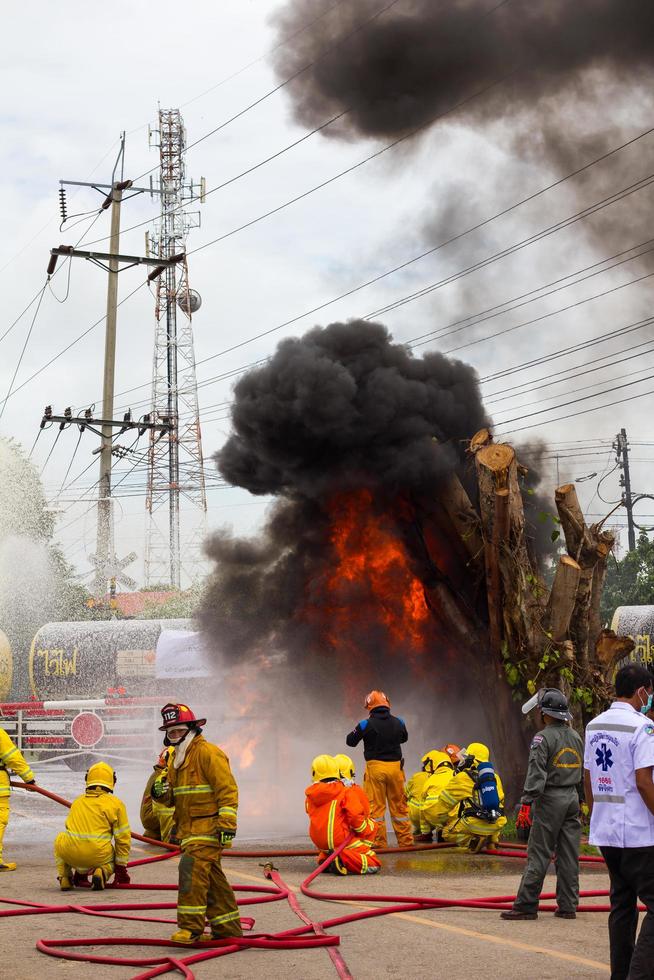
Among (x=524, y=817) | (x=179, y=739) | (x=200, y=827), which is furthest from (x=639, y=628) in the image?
(x=200, y=827)

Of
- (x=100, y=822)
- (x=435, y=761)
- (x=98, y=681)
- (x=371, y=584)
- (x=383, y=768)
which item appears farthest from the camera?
(x=98, y=681)

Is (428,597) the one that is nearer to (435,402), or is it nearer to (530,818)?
(435,402)

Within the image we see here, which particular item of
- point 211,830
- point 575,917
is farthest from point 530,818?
point 211,830

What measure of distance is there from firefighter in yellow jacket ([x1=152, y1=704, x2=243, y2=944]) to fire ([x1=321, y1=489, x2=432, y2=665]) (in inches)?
294

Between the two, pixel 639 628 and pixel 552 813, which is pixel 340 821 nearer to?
pixel 552 813

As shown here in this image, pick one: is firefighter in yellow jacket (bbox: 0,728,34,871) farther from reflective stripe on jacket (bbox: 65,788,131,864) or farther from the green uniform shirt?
the green uniform shirt

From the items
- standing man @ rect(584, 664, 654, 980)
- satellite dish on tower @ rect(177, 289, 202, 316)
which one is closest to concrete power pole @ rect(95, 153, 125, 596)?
satellite dish on tower @ rect(177, 289, 202, 316)

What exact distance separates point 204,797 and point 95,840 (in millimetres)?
2699

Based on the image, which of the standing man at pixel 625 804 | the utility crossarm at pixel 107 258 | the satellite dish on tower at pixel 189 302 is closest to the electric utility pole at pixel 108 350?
the utility crossarm at pixel 107 258

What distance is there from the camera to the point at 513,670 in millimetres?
12664

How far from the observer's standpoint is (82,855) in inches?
372

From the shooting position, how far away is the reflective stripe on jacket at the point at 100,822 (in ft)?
31.2

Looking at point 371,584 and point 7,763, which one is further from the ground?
point 371,584

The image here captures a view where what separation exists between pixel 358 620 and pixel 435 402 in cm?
310
